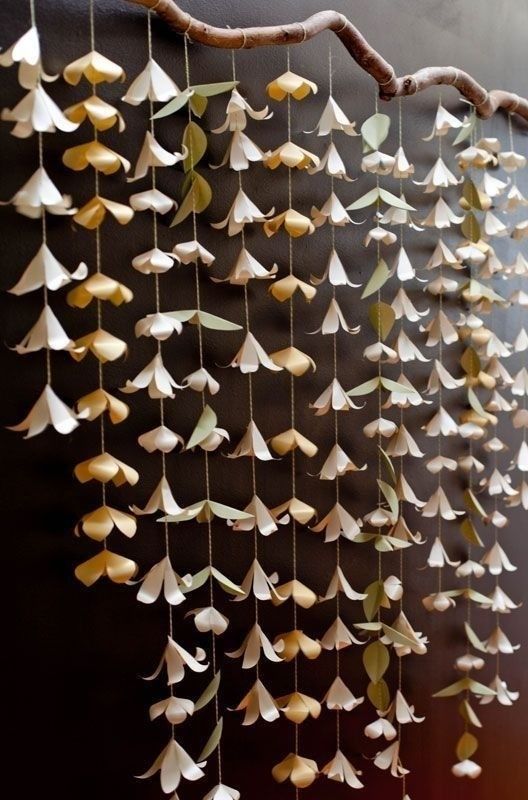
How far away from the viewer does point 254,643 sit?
4.94ft

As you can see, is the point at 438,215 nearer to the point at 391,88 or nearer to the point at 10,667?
the point at 391,88

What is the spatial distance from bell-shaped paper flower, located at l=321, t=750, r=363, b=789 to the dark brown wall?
0.07m

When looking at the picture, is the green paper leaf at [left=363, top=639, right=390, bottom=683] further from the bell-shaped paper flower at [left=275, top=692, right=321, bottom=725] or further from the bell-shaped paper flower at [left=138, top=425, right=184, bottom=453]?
the bell-shaped paper flower at [left=138, top=425, right=184, bottom=453]

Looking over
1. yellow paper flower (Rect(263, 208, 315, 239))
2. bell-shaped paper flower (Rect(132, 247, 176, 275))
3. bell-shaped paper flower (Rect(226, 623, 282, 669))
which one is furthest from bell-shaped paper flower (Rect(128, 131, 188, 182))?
bell-shaped paper flower (Rect(226, 623, 282, 669))

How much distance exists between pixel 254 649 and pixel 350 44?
125cm

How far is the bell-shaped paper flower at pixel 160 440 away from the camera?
4.46ft

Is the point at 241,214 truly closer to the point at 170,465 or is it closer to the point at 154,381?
the point at 154,381

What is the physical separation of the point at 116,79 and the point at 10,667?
1028 mm

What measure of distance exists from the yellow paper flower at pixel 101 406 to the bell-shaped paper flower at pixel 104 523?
16cm

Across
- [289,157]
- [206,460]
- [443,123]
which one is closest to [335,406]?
[206,460]

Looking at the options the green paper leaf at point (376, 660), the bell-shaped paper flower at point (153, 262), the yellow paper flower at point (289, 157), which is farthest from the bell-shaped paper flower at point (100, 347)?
the green paper leaf at point (376, 660)

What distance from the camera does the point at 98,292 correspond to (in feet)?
4.15

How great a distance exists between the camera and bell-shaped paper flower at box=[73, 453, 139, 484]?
4.23 ft

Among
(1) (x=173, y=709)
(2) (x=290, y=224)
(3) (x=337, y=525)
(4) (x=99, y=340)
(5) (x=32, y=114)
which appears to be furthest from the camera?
(3) (x=337, y=525)
